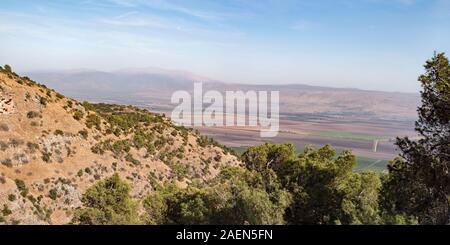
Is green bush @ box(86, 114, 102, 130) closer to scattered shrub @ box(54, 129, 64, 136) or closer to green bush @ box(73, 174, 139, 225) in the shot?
scattered shrub @ box(54, 129, 64, 136)

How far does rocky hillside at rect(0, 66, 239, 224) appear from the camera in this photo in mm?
30659

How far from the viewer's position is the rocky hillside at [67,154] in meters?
30.7

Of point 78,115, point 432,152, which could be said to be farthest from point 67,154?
A: point 432,152

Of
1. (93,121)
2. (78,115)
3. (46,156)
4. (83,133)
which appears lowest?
(46,156)

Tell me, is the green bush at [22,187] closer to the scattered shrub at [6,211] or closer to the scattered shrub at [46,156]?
the scattered shrub at [6,211]

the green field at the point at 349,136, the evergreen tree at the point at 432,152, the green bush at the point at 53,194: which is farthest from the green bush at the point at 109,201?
the green field at the point at 349,136

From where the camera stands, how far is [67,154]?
37.9 metres

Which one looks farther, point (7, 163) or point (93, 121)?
point (93, 121)

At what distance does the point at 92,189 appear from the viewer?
65.8ft

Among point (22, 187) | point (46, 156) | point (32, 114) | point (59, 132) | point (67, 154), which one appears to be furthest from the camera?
point (59, 132)

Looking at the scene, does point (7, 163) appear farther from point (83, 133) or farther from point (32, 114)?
point (83, 133)

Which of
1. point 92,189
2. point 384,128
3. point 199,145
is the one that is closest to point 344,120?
point 384,128

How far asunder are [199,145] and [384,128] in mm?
102517
